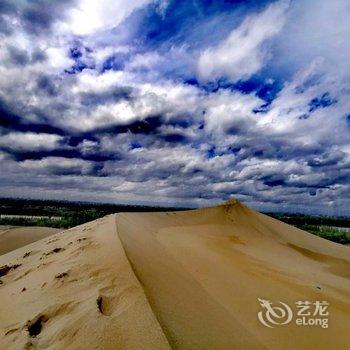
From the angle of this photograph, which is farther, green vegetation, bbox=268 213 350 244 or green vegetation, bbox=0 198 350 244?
green vegetation, bbox=0 198 350 244

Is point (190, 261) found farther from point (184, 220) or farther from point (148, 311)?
point (184, 220)

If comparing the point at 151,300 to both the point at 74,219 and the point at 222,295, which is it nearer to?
the point at 222,295

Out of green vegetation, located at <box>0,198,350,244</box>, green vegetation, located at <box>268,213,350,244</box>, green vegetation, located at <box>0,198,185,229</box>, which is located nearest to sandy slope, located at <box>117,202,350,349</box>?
green vegetation, located at <box>268,213,350,244</box>

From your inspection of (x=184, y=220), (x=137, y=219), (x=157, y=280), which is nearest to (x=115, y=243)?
(x=157, y=280)

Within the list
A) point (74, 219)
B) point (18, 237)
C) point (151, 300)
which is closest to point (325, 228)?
point (74, 219)

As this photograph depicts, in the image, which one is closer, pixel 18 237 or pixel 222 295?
pixel 222 295

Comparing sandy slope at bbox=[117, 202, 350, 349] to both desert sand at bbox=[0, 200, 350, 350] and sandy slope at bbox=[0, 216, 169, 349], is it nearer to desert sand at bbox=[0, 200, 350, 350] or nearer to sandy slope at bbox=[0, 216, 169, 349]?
desert sand at bbox=[0, 200, 350, 350]
